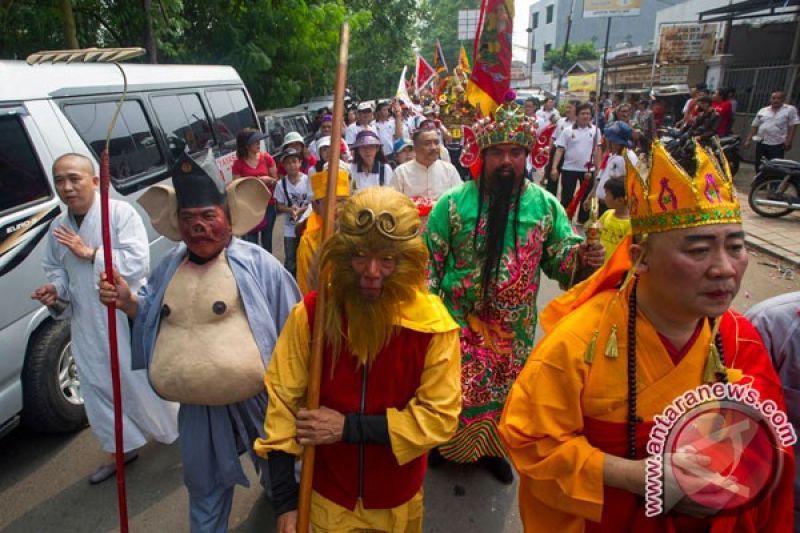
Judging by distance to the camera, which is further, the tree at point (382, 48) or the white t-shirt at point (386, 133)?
the tree at point (382, 48)

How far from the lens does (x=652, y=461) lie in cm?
137

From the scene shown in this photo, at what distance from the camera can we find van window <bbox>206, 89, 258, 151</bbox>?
6.93 m

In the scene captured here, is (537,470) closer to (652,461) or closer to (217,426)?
(652,461)

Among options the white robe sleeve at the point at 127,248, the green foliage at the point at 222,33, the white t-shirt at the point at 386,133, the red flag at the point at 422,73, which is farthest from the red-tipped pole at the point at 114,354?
the red flag at the point at 422,73

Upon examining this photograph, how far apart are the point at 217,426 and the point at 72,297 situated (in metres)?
1.35

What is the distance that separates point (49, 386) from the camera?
11.5 ft

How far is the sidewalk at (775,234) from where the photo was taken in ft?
23.7

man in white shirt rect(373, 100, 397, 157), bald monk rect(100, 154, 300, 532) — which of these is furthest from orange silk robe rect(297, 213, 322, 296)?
A: man in white shirt rect(373, 100, 397, 157)

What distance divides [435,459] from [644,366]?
2.18 metres

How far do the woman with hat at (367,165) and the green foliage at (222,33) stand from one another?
517 cm

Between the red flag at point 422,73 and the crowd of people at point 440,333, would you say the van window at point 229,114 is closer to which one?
the crowd of people at point 440,333

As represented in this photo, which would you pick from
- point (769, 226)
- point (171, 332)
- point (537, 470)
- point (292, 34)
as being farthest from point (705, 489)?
point (292, 34)

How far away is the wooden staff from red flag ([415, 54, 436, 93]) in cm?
1183

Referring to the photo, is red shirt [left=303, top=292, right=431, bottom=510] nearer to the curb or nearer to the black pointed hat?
the black pointed hat
